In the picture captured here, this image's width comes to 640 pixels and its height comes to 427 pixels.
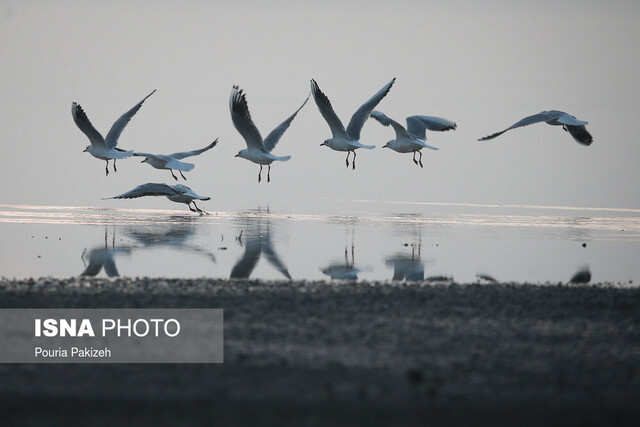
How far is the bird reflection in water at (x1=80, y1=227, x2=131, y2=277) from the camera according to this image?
14734 mm

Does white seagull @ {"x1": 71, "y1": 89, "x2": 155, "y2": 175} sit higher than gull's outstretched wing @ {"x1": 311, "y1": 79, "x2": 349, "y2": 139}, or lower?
lower

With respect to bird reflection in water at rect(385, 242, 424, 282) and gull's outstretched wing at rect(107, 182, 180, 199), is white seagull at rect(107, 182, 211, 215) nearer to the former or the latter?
gull's outstretched wing at rect(107, 182, 180, 199)

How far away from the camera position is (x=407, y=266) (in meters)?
16.2

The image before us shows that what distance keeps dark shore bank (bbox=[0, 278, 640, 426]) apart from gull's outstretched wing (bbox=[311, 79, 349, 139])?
9.15 meters

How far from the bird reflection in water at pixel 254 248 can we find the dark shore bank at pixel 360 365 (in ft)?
6.73

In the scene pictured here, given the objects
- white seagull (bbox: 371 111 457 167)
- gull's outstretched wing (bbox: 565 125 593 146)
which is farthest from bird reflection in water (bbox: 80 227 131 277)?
gull's outstretched wing (bbox: 565 125 593 146)

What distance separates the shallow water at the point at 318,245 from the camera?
1559 centimetres

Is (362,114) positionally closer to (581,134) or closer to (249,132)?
(249,132)

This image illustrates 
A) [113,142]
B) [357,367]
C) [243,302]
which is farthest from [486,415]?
[113,142]

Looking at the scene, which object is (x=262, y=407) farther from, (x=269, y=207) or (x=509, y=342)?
(x=269, y=207)

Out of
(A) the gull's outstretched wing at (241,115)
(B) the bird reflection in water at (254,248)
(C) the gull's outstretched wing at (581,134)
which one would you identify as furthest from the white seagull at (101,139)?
(C) the gull's outstretched wing at (581,134)

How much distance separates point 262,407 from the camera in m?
7.92

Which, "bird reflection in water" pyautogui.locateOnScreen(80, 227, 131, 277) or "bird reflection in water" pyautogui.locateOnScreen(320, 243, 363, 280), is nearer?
"bird reflection in water" pyautogui.locateOnScreen(80, 227, 131, 277)

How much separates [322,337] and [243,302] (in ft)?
6.32
